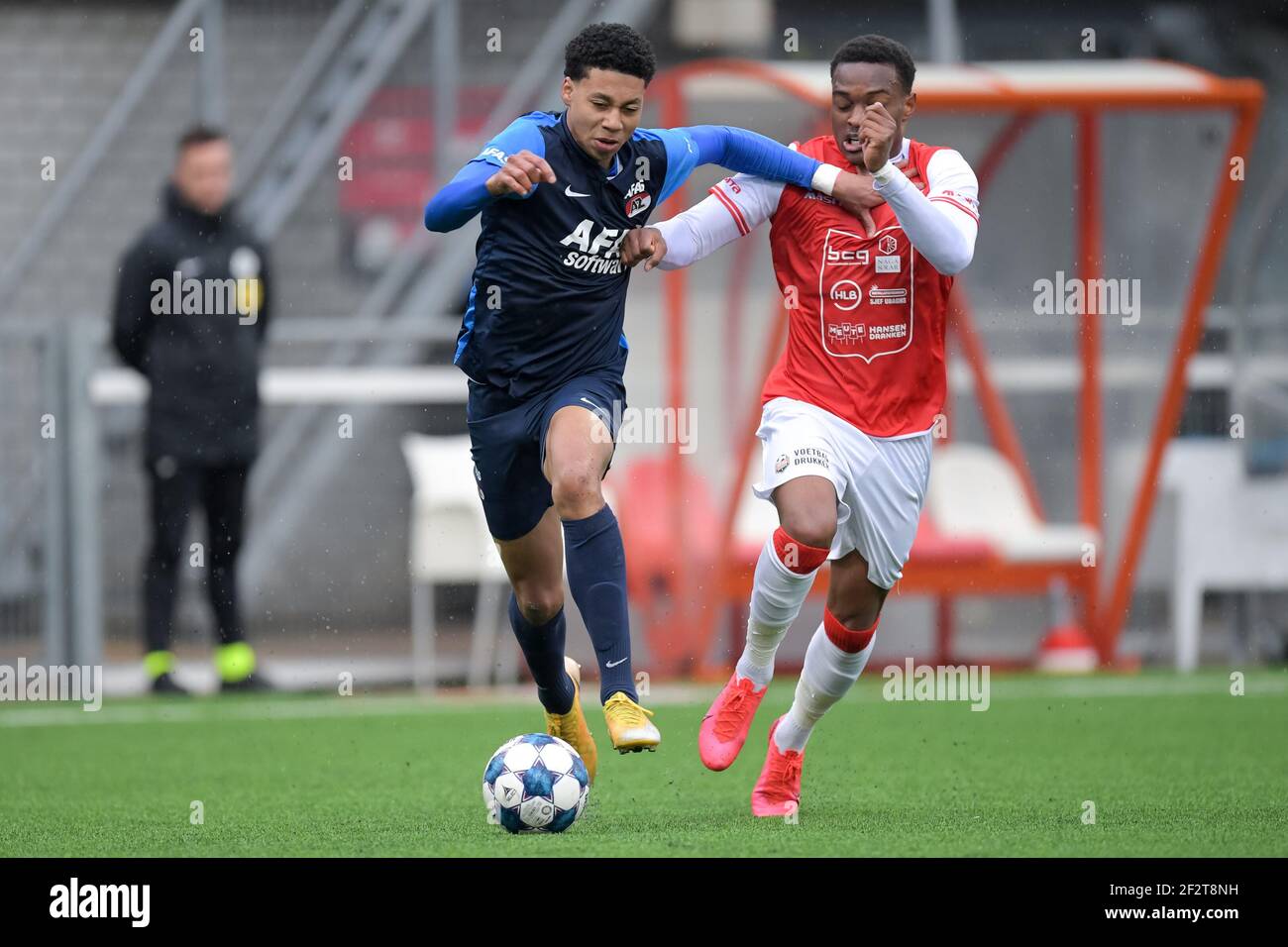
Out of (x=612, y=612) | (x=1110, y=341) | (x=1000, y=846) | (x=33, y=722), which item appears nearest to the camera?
(x=1000, y=846)

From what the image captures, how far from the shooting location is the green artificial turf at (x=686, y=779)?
5.34 m

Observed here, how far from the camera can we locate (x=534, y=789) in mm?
5473

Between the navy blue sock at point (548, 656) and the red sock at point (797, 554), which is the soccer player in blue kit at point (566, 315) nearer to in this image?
the navy blue sock at point (548, 656)

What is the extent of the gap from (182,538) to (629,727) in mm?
5119

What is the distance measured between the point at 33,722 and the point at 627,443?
345cm

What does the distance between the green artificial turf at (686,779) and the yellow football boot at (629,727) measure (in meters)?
0.26

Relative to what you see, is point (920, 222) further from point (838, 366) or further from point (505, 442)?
point (505, 442)

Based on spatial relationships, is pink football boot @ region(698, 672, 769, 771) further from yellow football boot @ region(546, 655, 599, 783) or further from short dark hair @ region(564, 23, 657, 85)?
short dark hair @ region(564, 23, 657, 85)

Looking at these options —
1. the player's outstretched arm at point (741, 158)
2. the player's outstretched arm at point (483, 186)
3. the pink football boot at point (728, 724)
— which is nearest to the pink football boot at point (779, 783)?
the pink football boot at point (728, 724)

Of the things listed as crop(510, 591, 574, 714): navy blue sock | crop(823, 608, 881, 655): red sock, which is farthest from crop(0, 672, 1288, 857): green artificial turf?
crop(823, 608, 881, 655): red sock

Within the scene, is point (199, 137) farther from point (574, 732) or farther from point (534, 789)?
point (534, 789)

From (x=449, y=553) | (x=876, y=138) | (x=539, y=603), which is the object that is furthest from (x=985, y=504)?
(x=876, y=138)

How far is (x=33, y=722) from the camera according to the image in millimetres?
9305

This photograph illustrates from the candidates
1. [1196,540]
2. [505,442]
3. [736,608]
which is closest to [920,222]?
[505,442]
